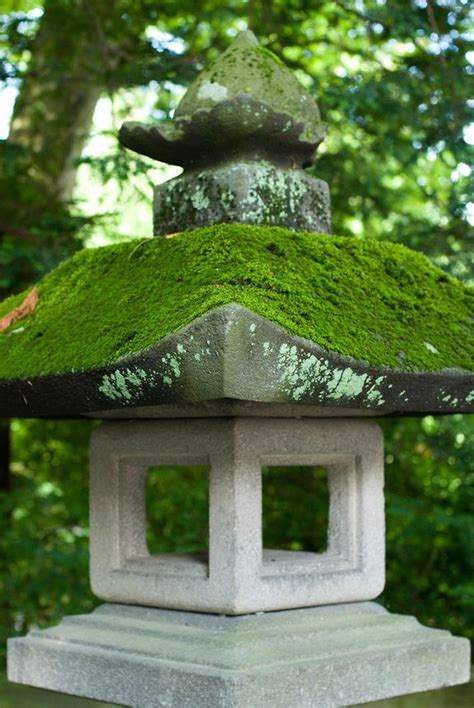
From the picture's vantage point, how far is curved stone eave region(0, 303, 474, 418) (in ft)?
7.94

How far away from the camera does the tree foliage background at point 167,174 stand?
5680mm

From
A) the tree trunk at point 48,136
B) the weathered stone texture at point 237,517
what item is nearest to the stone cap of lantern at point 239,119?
the weathered stone texture at point 237,517

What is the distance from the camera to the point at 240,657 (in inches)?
113

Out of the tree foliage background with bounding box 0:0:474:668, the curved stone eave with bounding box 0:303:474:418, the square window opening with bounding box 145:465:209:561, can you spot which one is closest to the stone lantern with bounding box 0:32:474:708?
the curved stone eave with bounding box 0:303:474:418

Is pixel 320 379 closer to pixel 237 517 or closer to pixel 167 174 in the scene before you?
pixel 237 517

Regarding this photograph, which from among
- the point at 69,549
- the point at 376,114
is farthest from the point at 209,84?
the point at 69,549

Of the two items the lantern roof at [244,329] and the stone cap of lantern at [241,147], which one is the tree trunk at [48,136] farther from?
the lantern roof at [244,329]

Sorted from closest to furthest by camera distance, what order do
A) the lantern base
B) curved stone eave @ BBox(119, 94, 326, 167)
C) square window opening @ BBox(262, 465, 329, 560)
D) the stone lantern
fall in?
the stone lantern < the lantern base < curved stone eave @ BBox(119, 94, 326, 167) < square window opening @ BBox(262, 465, 329, 560)

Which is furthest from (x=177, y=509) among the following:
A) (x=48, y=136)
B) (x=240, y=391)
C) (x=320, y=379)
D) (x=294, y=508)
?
(x=240, y=391)

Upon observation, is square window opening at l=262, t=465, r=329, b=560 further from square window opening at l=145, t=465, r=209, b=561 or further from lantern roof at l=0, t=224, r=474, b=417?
lantern roof at l=0, t=224, r=474, b=417

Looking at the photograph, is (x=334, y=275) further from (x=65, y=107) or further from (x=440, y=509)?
(x=65, y=107)

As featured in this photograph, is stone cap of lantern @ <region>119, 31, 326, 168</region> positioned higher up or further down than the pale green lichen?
higher up

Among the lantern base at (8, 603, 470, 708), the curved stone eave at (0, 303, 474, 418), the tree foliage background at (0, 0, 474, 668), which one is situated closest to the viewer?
the curved stone eave at (0, 303, 474, 418)

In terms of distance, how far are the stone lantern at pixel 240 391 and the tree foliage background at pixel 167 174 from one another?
1.97 meters
